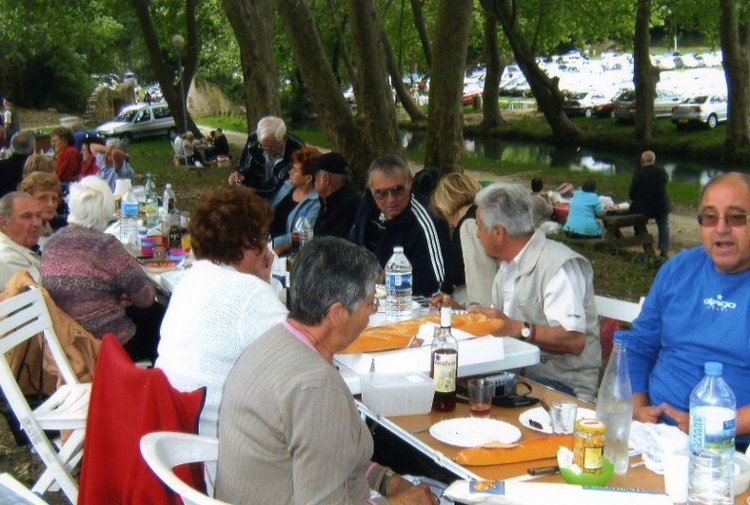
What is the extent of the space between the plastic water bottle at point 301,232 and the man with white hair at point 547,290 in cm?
205

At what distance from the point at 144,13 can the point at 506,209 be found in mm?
21645

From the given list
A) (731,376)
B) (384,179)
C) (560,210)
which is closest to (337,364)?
(731,376)

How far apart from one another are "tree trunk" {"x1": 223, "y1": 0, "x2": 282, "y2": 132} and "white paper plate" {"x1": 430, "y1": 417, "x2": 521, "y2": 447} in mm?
11504

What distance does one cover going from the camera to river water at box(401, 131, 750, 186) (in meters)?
21.9

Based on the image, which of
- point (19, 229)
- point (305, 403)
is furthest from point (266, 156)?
point (305, 403)

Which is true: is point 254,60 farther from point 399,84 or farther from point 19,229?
point 399,84

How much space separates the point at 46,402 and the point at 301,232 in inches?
101

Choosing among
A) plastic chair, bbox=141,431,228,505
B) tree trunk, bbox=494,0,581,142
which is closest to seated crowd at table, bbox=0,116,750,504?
plastic chair, bbox=141,431,228,505

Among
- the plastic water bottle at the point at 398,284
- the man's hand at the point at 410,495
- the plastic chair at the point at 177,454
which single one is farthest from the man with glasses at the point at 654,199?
the plastic chair at the point at 177,454

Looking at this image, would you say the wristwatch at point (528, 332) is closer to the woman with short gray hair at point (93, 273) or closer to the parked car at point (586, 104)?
the woman with short gray hair at point (93, 273)

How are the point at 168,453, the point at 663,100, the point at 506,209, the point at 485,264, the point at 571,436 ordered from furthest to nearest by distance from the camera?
the point at 663,100
the point at 485,264
the point at 506,209
the point at 571,436
the point at 168,453

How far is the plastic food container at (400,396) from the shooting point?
300cm

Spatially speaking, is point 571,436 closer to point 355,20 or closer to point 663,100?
point 355,20

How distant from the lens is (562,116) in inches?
1142
